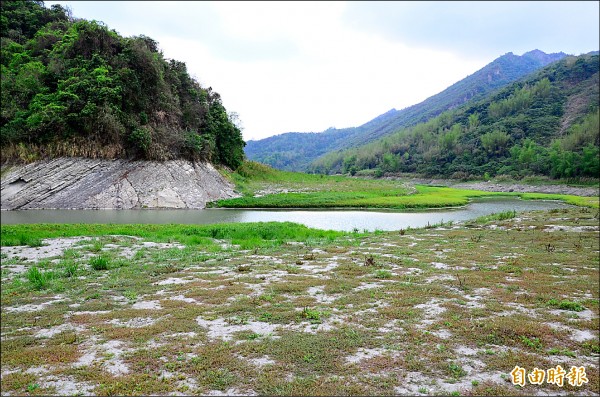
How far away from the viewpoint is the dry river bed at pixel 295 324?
5.07 metres

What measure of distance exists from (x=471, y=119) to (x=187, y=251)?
144 metres

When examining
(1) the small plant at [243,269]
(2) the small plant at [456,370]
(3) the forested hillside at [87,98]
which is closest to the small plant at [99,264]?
(1) the small plant at [243,269]

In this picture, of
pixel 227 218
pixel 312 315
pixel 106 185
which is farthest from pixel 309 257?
pixel 106 185

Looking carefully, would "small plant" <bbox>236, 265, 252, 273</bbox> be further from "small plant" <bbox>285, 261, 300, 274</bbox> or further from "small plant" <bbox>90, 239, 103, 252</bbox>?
"small plant" <bbox>90, 239, 103, 252</bbox>

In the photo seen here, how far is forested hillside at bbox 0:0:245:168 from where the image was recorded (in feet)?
103

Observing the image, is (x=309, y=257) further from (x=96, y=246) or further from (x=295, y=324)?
(x=96, y=246)

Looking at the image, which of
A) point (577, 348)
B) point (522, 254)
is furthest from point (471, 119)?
point (577, 348)

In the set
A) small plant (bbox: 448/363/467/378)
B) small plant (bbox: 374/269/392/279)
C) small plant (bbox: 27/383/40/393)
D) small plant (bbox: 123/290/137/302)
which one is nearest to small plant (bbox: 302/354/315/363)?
small plant (bbox: 448/363/467/378)

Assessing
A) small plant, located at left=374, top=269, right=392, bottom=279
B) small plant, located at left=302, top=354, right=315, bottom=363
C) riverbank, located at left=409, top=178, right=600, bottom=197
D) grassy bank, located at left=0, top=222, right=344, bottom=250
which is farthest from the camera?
riverbank, located at left=409, top=178, right=600, bottom=197

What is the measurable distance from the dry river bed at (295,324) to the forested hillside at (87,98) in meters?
22.2

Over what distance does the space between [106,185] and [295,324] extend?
106ft

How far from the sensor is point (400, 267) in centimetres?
1253

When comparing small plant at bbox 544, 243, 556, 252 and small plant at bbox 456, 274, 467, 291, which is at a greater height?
small plant at bbox 456, 274, 467, 291

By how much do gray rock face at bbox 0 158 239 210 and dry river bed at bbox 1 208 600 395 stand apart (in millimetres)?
18290
